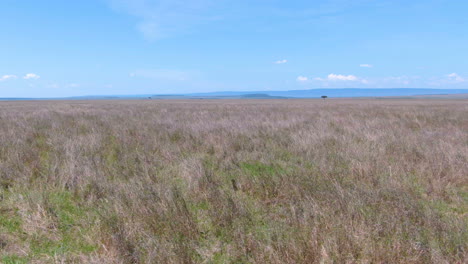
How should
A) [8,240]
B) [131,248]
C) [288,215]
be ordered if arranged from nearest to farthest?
[131,248], [8,240], [288,215]

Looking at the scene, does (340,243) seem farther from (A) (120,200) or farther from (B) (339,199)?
(A) (120,200)

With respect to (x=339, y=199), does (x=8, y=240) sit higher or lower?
lower

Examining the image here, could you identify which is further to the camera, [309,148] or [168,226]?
[309,148]

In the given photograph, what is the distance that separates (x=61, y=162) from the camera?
6.05m

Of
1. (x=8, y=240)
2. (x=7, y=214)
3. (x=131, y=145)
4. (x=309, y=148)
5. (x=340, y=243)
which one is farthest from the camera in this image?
(x=131, y=145)

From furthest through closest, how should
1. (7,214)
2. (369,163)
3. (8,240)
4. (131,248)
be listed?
(369,163) < (7,214) < (8,240) < (131,248)

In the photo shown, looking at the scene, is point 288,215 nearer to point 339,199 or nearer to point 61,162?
point 339,199

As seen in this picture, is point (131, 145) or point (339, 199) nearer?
point (339, 199)

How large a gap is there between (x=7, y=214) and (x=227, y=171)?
339 centimetres

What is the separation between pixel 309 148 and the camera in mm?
7312

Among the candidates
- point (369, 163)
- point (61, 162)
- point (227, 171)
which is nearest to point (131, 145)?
point (61, 162)

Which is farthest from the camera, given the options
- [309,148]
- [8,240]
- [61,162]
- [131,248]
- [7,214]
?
[309,148]

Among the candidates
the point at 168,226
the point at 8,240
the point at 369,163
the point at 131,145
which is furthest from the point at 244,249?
the point at 131,145

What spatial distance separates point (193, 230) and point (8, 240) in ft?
6.56
